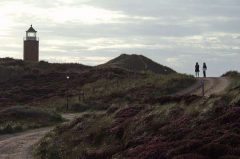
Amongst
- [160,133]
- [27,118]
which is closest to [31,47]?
[27,118]

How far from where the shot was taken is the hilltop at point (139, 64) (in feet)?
290

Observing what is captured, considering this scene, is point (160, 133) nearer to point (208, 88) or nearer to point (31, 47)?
point (208, 88)

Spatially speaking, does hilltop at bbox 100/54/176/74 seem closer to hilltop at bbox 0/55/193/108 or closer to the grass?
hilltop at bbox 0/55/193/108

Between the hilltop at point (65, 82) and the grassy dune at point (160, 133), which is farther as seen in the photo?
the hilltop at point (65, 82)

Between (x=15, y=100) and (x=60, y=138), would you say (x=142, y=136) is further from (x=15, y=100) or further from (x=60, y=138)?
(x=15, y=100)

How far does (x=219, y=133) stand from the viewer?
18.2m

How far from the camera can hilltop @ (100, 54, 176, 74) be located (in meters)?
88.3

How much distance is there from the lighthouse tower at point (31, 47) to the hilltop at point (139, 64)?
39.7 ft

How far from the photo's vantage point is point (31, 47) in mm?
91812

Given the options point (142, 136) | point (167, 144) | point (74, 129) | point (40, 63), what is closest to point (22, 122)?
point (74, 129)

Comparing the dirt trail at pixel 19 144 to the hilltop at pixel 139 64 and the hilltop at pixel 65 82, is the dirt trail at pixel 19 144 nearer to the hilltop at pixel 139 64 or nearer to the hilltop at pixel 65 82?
the hilltop at pixel 65 82

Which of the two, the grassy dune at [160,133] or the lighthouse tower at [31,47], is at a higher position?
the lighthouse tower at [31,47]

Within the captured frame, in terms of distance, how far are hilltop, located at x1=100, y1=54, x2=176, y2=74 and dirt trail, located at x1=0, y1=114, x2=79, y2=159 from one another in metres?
51.7

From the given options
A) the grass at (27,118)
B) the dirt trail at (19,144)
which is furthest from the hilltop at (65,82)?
the dirt trail at (19,144)
